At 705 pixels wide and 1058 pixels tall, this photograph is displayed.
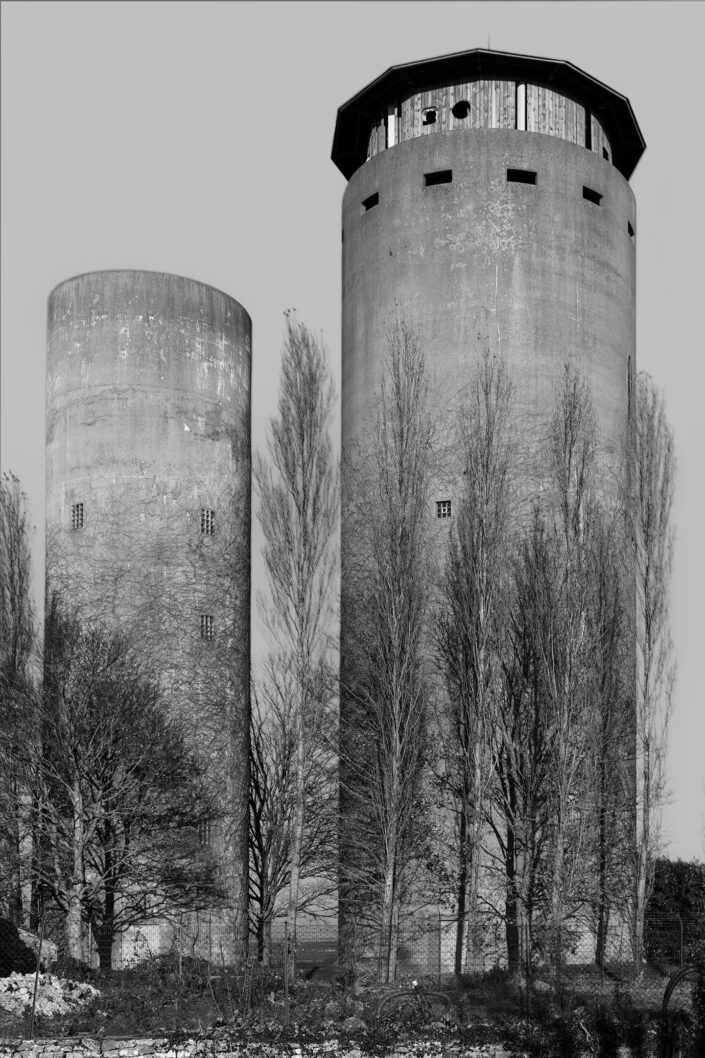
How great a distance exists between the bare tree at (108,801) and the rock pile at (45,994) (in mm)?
3809

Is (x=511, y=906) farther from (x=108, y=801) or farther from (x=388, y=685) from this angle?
(x=108, y=801)

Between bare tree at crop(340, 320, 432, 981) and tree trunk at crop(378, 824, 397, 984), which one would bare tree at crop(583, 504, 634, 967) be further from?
tree trunk at crop(378, 824, 397, 984)

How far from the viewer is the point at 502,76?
106ft

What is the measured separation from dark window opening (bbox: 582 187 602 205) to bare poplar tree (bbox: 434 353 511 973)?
18.1 feet

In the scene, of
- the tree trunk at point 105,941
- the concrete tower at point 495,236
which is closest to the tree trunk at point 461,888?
the tree trunk at point 105,941

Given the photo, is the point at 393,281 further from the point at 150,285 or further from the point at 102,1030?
the point at 102,1030

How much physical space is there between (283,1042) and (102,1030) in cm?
239

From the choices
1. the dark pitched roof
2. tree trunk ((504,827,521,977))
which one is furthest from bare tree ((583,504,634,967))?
the dark pitched roof

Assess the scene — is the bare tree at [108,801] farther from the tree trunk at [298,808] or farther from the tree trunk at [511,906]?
the tree trunk at [511,906]

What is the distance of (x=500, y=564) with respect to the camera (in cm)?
2870

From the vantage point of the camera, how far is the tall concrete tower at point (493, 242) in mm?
30594

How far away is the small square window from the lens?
101ft

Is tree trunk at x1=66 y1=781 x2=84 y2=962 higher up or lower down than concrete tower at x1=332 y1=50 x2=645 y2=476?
lower down

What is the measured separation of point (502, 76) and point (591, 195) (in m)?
3.27
